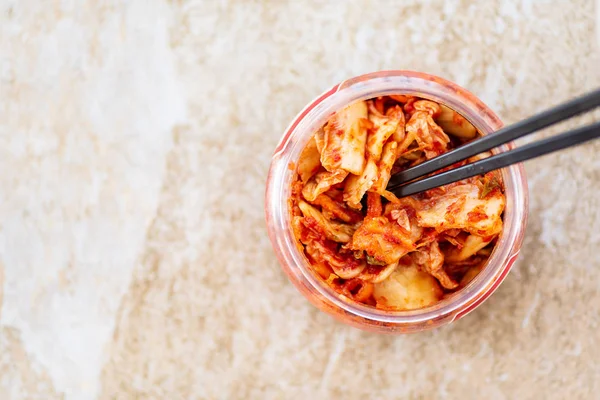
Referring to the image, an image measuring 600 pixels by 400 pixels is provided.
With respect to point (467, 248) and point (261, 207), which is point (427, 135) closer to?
point (467, 248)

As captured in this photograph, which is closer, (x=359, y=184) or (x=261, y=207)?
(x=359, y=184)

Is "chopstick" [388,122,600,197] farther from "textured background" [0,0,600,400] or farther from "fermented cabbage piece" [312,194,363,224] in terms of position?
"textured background" [0,0,600,400]

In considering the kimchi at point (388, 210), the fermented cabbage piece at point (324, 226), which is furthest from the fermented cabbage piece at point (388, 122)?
the fermented cabbage piece at point (324, 226)

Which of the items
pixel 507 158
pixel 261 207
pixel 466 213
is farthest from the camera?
pixel 261 207

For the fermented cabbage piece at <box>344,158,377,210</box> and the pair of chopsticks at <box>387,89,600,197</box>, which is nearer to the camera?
the pair of chopsticks at <box>387,89,600,197</box>

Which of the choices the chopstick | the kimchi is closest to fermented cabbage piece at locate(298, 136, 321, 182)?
the kimchi

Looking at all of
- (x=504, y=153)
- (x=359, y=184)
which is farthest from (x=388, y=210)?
Result: (x=504, y=153)

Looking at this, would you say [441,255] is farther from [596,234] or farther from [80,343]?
[80,343]

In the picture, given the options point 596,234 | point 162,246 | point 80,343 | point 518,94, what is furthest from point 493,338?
point 80,343

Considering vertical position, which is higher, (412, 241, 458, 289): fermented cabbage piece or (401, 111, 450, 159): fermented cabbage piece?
(401, 111, 450, 159): fermented cabbage piece
